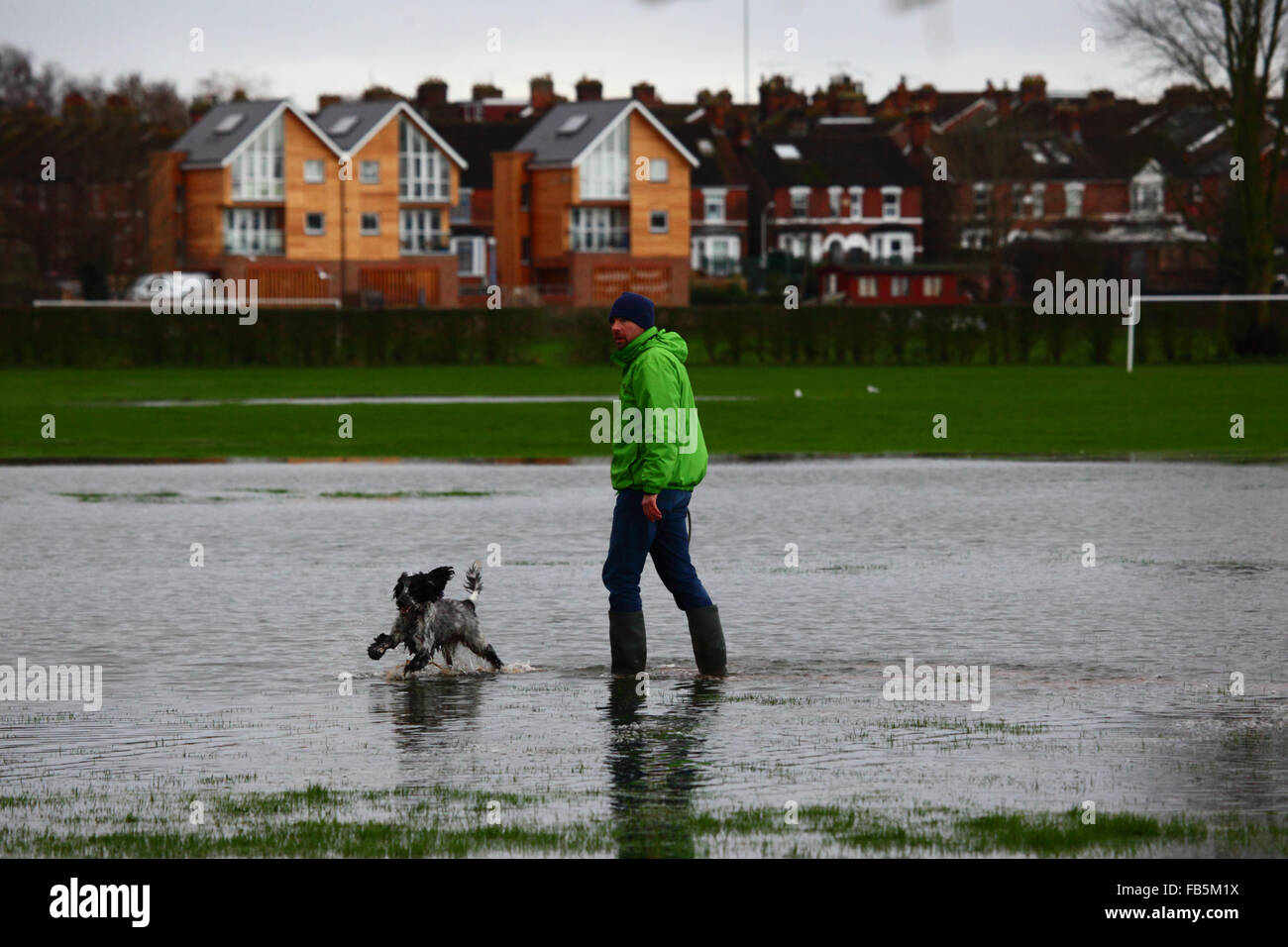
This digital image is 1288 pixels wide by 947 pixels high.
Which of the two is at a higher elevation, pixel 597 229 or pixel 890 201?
pixel 890 201

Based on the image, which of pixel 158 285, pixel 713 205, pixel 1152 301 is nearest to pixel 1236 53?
pixel 1152 301

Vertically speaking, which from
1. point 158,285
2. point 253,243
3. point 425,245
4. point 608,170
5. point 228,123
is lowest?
point 158,285

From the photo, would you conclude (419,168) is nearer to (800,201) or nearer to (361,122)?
(361,122)

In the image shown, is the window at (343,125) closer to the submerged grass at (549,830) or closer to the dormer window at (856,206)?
the dormer window at (856,206)

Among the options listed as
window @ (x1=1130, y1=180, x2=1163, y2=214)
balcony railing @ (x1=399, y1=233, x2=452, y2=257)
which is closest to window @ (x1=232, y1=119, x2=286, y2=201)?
balcony railing @ (x1=399, y1=233, x2=452, y2=257)

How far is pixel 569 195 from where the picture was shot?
332ft

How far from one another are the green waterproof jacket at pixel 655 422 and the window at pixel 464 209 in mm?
103643

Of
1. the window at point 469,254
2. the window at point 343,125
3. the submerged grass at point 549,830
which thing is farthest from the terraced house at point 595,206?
the submerged grass at point 549,830

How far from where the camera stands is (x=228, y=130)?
3819 inches

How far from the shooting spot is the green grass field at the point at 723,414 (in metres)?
27.5

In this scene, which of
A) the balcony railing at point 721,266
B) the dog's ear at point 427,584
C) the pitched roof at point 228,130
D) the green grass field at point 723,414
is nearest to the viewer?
the dog's ear at point 427,584

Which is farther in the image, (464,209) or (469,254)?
(469,254)

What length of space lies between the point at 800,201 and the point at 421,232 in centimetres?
2935
